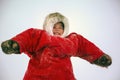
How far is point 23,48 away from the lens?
0.83m

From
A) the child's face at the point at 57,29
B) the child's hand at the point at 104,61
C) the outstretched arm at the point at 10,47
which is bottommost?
the child's hand at the point at 104,61

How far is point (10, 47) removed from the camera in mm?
780

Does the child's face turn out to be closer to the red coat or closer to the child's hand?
the red coat

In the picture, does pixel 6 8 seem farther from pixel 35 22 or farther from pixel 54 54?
pixel 54 54

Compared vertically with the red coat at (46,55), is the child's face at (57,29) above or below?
above

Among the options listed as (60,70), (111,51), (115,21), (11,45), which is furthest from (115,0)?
(11,45)

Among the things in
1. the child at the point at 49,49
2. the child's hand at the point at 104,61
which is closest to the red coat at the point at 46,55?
the child at the point at 49,49

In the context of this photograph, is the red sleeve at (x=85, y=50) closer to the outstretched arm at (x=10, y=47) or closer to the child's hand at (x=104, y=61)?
the child's hand at (x=104, y=61)

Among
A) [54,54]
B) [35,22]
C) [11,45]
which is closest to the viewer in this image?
[11,45]

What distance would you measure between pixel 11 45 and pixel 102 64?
35 centimetres

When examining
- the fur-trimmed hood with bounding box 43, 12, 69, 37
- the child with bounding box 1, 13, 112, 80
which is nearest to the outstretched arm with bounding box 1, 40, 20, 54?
the child with bounding box 1, 13, 112, 80

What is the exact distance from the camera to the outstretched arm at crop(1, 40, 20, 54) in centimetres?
77

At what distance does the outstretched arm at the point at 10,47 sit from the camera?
0.77m

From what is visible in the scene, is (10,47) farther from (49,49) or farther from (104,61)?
(104,61)
